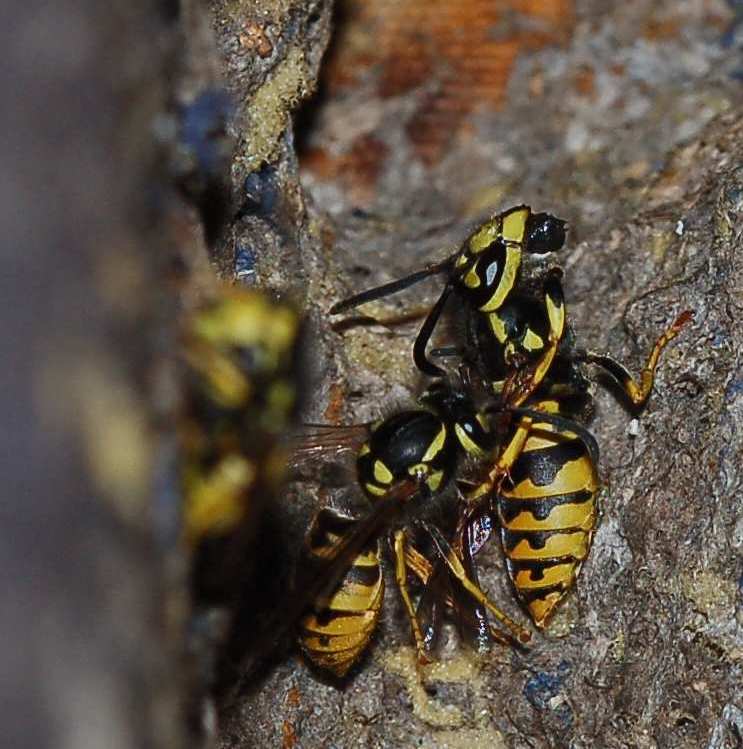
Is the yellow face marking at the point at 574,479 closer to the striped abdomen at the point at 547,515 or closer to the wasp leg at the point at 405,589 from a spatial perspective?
the striped abdomen at the point at 547,515

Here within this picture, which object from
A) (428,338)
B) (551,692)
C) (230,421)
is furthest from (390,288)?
(230,421)

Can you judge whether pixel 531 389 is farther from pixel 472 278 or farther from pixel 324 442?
pixel 324 442

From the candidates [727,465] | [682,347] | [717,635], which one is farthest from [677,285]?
[717,635]

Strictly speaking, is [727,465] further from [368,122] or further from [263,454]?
[368,122]

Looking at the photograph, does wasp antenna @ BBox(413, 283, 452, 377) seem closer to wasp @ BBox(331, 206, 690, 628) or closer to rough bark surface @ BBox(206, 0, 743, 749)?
wasp @ BBox(331, 206, 690, 628)

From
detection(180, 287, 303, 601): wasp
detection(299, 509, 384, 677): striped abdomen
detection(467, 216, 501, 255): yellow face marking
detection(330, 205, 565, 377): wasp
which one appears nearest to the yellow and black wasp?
detection(299, 509, 384, 677): striped abdomen

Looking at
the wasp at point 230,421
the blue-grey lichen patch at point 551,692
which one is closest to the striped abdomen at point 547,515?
the blue-grey lichen patch at point 551,692
